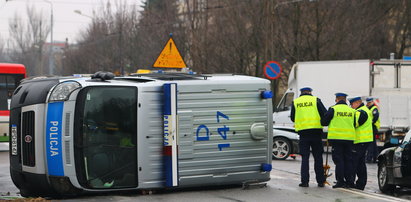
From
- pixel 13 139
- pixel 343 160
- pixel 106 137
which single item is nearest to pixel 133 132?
pixel 106 137

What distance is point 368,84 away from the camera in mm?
A: 19984

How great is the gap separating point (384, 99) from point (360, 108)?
9.14 m

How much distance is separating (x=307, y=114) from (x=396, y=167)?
1.79 m

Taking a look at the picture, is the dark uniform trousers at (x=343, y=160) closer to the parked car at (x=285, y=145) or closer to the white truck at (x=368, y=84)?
the parked car at (x=285, y=145)

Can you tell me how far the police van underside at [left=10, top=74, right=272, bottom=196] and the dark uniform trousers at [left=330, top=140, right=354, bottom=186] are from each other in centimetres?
151

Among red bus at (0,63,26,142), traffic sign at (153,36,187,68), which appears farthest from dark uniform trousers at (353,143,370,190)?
red bus at (0,63,26,142)

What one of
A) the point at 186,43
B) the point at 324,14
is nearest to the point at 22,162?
the point at 324,14

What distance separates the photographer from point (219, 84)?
9.38m

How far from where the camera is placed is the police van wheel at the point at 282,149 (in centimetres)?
1695

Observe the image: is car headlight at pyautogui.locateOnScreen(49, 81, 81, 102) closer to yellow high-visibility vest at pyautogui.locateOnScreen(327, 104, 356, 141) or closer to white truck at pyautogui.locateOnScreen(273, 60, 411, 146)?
yellow high-visibility vest at pyautogui.locateOnScreen(327, 104, 356, 141)

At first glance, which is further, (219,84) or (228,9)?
(228,9)

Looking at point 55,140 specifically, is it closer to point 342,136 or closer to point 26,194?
point 26,194

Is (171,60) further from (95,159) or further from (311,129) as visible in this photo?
(95,159)

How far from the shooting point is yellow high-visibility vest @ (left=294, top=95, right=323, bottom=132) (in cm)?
1023
